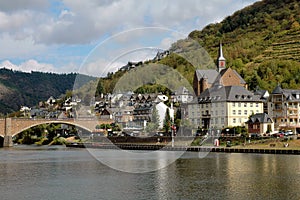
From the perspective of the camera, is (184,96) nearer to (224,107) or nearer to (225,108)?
(224,107)

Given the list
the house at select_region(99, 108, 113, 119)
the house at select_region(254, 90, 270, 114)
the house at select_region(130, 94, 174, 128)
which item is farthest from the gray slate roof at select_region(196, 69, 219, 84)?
the house at select_region(99, 108, 113, 119)

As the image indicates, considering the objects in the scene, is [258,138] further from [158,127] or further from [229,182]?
[229,182]

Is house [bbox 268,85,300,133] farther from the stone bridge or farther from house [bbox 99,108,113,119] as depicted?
house [bbox 99,108,113,119]

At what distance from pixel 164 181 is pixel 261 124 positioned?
1669 inches

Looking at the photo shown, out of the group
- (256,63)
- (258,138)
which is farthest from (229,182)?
(256,63)

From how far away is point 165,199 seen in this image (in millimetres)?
29344

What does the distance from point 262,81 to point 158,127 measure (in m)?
32.6

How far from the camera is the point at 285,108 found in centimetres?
8444

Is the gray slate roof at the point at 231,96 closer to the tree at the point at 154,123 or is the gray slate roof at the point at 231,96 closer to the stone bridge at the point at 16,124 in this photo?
the tree at the point at 154,123

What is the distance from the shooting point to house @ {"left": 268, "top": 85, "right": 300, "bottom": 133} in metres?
83.7

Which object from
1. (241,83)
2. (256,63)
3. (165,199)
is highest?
(256,63)

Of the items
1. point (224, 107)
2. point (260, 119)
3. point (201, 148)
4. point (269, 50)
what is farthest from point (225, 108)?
point (269, 50)

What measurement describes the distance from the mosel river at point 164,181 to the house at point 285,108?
34.6m

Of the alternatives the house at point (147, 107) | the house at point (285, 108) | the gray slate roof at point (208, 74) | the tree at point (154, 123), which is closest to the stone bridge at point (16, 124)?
the house at point (147, 107)
